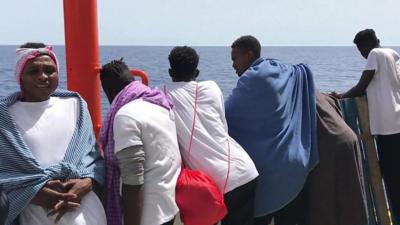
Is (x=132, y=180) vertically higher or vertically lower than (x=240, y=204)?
higher

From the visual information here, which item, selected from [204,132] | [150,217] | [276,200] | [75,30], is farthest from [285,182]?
[75,30]

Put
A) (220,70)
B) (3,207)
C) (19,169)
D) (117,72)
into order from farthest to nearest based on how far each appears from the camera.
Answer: (220,70)
(117,72)
(19,169)
(3,207)

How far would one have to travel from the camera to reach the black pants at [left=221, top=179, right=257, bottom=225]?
133 inches

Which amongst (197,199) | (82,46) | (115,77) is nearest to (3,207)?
(115,77)

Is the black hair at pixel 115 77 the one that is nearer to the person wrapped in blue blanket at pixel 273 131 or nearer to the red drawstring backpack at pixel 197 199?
the red drawstring backpack at pixel 197 199

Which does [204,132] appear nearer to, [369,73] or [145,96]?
[145,96]

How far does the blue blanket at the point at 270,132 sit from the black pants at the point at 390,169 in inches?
36.6

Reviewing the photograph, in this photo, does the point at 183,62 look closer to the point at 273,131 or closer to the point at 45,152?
the point at 273,131

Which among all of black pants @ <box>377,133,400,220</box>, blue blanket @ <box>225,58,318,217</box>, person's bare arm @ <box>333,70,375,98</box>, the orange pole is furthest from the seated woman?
black pants @ <box>377,133,400,220</box>

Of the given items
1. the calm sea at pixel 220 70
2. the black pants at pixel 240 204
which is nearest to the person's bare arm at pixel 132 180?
the black pants at pixel 240 204

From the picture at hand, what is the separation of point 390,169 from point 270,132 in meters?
1.32

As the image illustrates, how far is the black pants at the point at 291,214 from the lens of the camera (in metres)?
3.72

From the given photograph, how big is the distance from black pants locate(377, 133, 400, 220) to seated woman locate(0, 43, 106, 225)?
2.38 m

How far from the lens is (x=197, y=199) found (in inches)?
123
